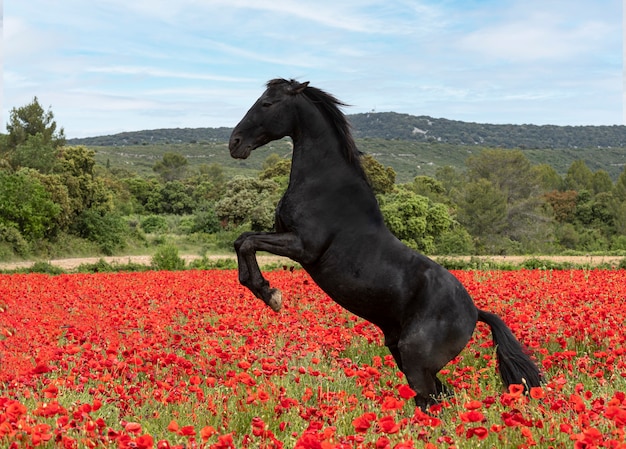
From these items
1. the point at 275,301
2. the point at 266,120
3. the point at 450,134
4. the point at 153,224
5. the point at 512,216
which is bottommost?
the point at 153,224

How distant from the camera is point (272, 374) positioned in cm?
577

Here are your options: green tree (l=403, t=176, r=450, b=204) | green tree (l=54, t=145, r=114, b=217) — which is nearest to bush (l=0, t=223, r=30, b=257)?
green tree (l=54, t=145, r=114, b=217)

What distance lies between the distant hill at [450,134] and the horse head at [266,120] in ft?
539

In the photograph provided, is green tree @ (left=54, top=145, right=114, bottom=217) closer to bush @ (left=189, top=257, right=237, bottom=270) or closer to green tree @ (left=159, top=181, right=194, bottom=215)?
bush @ (left=189, top=257, right=237, bottom=270)

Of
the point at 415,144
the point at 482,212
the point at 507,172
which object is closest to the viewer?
the point at 482,212

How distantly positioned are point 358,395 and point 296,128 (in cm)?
245

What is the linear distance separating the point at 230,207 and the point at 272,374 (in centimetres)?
4317

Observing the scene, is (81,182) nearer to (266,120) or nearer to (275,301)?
(266,120)

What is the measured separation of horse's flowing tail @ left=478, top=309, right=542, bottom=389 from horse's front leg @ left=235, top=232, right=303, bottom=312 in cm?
208

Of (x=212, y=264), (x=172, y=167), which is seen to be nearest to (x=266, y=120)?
(x=212, y=264)

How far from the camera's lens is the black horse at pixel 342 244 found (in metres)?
5.21

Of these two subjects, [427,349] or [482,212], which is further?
[482,212]

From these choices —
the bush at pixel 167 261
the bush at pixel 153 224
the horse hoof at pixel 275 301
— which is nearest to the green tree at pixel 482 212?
the bush at pixel 153 224

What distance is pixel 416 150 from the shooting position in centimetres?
14275
